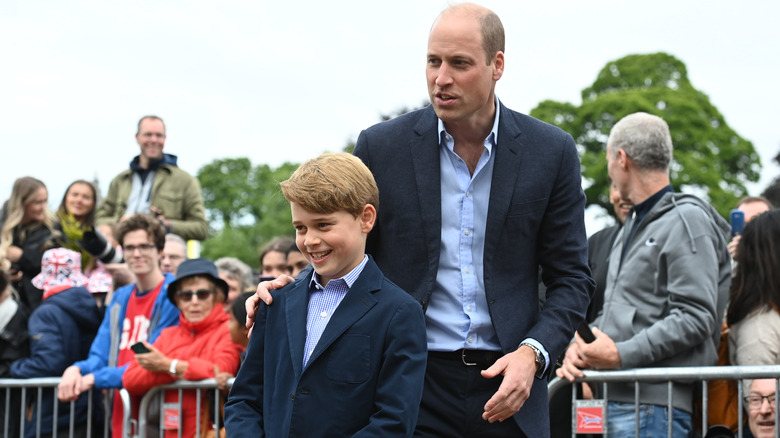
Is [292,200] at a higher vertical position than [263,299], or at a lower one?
higher

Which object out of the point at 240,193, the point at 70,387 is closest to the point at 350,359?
the point at 70,387

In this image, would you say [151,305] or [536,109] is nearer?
[151,305]

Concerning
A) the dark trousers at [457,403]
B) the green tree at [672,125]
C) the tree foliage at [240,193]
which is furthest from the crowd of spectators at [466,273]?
the tree foliage at [240,193]

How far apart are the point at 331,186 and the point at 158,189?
6611 millimetres

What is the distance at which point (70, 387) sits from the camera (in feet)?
21.9

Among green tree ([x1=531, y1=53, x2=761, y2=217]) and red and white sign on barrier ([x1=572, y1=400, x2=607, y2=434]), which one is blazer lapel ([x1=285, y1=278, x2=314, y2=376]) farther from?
green tree ([x1=531, y1=53, x2=761, y2=217])

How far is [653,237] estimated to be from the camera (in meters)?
5.35

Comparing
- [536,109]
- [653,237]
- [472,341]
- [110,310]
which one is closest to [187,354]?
[110,310]

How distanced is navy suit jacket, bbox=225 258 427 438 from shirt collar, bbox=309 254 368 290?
0.02 m

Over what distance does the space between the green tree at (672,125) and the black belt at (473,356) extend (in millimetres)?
30777

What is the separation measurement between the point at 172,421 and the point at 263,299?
3.48m

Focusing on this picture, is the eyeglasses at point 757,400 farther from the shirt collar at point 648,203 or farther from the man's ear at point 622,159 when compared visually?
the man's ear at point 622,159

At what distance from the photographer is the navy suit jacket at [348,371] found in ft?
9.72

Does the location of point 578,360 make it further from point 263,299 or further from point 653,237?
point 263,299
